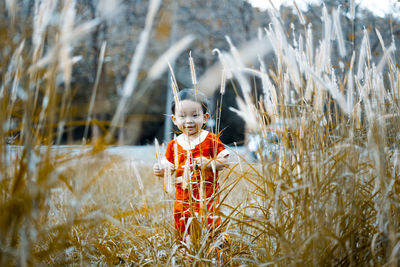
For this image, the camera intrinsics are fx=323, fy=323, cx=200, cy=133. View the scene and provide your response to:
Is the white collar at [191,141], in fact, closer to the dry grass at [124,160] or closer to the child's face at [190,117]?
the child's face at [190,117]

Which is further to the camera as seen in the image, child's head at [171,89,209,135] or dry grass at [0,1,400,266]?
child's head at [171,89,209,135]

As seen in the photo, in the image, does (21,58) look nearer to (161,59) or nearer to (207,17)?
(161,59)

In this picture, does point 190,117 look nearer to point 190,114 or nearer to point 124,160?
point 190,114

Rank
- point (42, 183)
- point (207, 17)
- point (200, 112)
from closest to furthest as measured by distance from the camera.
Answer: point (42, 183) → point (200, 112) → point (207, 17)

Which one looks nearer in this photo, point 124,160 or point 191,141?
point 124,160

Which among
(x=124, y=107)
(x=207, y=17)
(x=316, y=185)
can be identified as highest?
(x=207, y=17)

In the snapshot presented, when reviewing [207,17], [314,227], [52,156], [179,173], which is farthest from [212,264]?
[207,17]

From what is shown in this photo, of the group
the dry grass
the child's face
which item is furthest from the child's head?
the dry grass

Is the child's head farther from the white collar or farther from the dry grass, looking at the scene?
the dry grass

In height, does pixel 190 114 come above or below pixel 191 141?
above

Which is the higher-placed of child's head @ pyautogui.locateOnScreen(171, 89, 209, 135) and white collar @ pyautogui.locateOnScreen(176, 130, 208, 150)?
child's head @ pyautogui.locateOnScreen(171, 89, 209, 135)

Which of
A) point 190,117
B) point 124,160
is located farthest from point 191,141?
point 124,160

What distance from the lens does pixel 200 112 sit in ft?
4.11

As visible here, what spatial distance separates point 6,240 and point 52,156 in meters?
0.15
